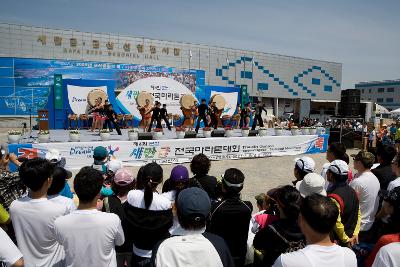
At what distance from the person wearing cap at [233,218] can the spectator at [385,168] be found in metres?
2.51

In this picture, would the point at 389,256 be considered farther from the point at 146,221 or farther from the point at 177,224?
the point at 146,221

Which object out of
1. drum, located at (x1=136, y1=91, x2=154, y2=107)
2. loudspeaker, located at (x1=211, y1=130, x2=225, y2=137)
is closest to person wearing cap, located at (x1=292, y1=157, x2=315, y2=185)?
loudspeaker, located at (x1=211, y1=130, x2=225, y2=137)

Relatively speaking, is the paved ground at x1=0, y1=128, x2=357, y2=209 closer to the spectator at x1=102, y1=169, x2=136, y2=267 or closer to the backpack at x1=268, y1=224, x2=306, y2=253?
the spectator at x1=102, y1=169, x2=136, y2=267

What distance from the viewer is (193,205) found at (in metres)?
1.81

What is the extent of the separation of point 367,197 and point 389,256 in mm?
1913

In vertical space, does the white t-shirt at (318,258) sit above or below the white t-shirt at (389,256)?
above

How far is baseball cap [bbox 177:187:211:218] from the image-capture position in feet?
5.91

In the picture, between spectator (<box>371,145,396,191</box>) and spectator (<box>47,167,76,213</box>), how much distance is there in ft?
13.1

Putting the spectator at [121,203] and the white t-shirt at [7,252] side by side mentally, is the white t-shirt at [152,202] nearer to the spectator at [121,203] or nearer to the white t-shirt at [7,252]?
the spectator at [121,203]

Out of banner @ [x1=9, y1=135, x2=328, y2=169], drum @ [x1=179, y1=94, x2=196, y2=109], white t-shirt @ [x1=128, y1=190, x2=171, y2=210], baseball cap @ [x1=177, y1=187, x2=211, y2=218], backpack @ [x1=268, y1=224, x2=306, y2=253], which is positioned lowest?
banner @ [x1=9, y1=135, x2=328, y2=169]

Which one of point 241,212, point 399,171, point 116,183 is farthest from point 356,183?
point 116,183

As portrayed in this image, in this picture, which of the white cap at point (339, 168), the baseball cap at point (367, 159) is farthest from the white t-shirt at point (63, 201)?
the baseball cap at point (367, 159)

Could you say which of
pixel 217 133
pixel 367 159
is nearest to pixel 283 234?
pixel 367 159

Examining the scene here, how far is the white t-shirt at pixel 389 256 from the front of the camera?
1797mm
